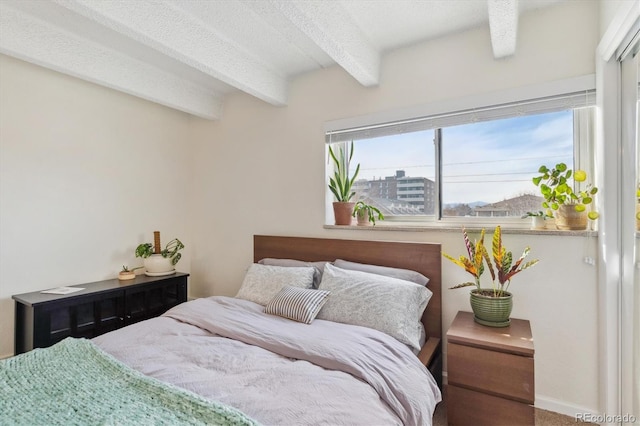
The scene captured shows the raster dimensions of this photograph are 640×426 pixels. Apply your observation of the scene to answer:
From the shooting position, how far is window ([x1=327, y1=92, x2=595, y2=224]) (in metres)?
2.05

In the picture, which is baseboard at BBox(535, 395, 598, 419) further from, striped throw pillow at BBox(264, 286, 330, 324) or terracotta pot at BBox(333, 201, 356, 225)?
terracotta pot at BBox(333, 201, 356, 225)

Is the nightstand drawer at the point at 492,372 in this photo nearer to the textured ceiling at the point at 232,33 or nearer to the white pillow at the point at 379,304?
the white pillow at the point at 379,304

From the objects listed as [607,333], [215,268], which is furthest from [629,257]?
[215,268]

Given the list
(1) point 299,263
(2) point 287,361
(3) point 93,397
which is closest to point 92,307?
(1) point 299,263

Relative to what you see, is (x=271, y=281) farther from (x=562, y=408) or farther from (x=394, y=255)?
(x=562, y=408)

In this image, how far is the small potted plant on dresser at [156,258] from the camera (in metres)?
3.14

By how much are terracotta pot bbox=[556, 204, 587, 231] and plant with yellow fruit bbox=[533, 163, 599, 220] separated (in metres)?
0.02

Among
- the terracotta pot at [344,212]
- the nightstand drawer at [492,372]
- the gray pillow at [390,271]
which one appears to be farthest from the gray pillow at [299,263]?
the nightstand drawer at [492,372]

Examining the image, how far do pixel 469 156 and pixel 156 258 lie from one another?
300cm

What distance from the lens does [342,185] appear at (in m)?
2.77

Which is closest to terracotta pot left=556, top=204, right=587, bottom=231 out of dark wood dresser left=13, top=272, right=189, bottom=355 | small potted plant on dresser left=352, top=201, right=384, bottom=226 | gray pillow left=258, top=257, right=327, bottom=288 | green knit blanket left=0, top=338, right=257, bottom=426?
small potted plant on dresser left=352, top=201, right=384, bottom=226

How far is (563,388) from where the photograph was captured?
1938 millimetres

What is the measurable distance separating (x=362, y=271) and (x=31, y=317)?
2.47 metres

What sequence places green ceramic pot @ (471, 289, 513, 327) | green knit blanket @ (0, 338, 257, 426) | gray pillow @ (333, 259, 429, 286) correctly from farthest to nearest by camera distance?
gray pillow @ (333, 259, 429, 286), green ceramic pot @ (471, 289, 513, 327), green knit blanket @ (0, 338, 257, 426)
